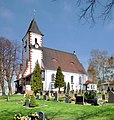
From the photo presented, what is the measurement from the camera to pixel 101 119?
36.0 feet

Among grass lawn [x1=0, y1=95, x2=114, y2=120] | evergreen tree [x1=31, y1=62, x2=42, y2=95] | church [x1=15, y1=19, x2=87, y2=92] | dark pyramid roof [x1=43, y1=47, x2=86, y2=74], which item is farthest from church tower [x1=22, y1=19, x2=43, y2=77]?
grass lawn [x1=0, y1=95, x2=114, y2=120]

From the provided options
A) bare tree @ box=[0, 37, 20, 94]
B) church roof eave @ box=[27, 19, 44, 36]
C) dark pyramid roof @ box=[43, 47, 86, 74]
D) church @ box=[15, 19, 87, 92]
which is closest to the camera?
bare tree @ box=[0, 37, 20, 94]

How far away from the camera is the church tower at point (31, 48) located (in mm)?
51072

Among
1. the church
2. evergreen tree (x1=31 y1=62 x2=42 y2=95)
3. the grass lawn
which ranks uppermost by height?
the church

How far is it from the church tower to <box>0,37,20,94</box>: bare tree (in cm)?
812

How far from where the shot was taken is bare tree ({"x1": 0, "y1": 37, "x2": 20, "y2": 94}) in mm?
41094

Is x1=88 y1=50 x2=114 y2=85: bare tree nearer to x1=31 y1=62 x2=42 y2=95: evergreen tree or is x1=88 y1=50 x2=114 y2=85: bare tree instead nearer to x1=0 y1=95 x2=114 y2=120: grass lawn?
x1=31 y1=62 x2=42 y2=95: evergreen tree

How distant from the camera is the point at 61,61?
57.9 m

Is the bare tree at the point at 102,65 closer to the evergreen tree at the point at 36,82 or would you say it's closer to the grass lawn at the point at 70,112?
the evergreen tree at the point at 36,82

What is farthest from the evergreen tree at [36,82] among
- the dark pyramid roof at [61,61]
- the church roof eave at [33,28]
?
the church roof eave at [33,28]

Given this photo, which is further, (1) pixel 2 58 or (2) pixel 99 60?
(2) pixel 99 60

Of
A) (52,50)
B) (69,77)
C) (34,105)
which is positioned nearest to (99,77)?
(69,77)

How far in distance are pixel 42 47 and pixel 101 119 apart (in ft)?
150

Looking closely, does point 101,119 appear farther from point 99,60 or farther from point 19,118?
point 99,60
